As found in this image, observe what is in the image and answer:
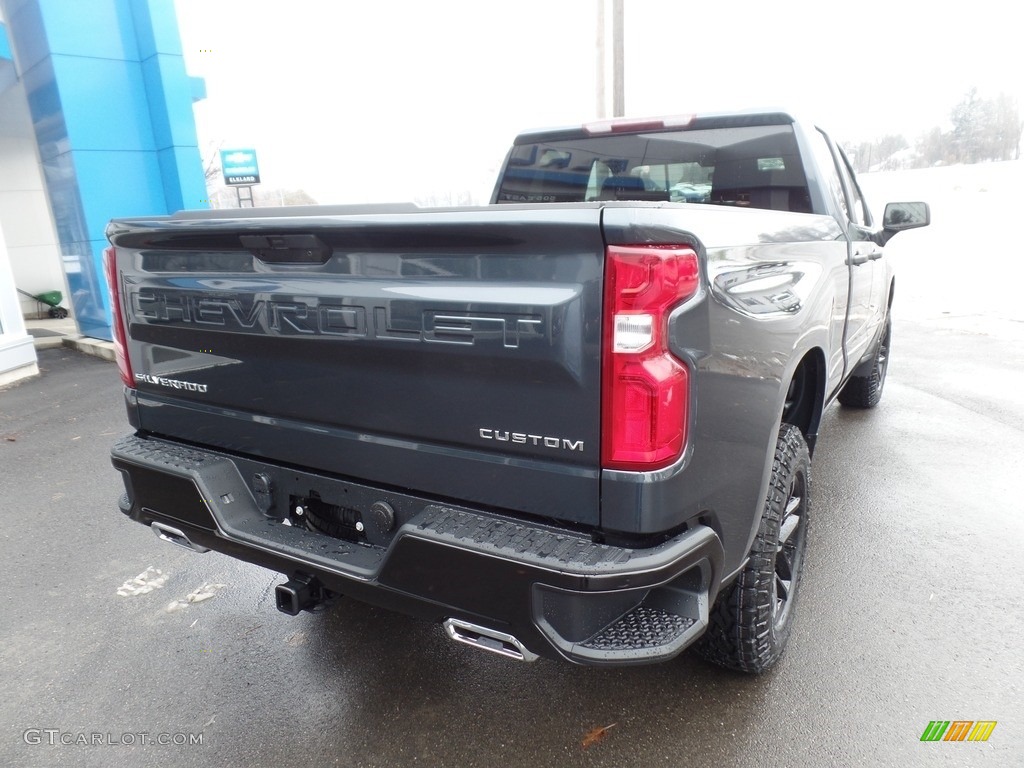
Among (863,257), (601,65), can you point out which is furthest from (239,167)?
(863,257)

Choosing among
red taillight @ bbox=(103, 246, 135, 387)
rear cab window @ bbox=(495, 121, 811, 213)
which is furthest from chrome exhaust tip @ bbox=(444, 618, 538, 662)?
rear cab window @ bbox=(495, 121, 811, 213)

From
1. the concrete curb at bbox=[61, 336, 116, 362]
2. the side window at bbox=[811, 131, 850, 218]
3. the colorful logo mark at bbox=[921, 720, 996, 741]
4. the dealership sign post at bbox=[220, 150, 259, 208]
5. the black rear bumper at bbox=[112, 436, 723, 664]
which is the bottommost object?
the concrete curb at bbox=[61, 336, 116, 362]

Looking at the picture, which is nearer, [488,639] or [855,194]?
[488,639]

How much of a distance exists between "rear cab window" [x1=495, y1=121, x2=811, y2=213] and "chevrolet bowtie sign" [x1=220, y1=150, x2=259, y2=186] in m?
26.8

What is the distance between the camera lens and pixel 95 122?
887 cm

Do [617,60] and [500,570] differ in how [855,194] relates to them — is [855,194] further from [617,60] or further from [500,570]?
[617,60]

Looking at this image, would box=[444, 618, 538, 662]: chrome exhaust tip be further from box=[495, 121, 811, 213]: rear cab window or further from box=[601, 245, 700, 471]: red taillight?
box=[495, 121, 811, 213]: rear cab window

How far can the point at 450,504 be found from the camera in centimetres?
191

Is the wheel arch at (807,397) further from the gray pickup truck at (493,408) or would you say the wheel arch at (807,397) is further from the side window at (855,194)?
the side window at (855,194)

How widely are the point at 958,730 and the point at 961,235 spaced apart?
19.0 meters

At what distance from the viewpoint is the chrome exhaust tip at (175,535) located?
2382 millimetres

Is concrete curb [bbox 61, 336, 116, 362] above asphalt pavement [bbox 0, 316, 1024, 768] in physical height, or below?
below

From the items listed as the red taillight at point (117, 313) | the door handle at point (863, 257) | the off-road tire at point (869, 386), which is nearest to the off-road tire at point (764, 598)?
the door handle at point (863, 257)

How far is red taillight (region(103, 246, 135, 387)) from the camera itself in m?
2.46
